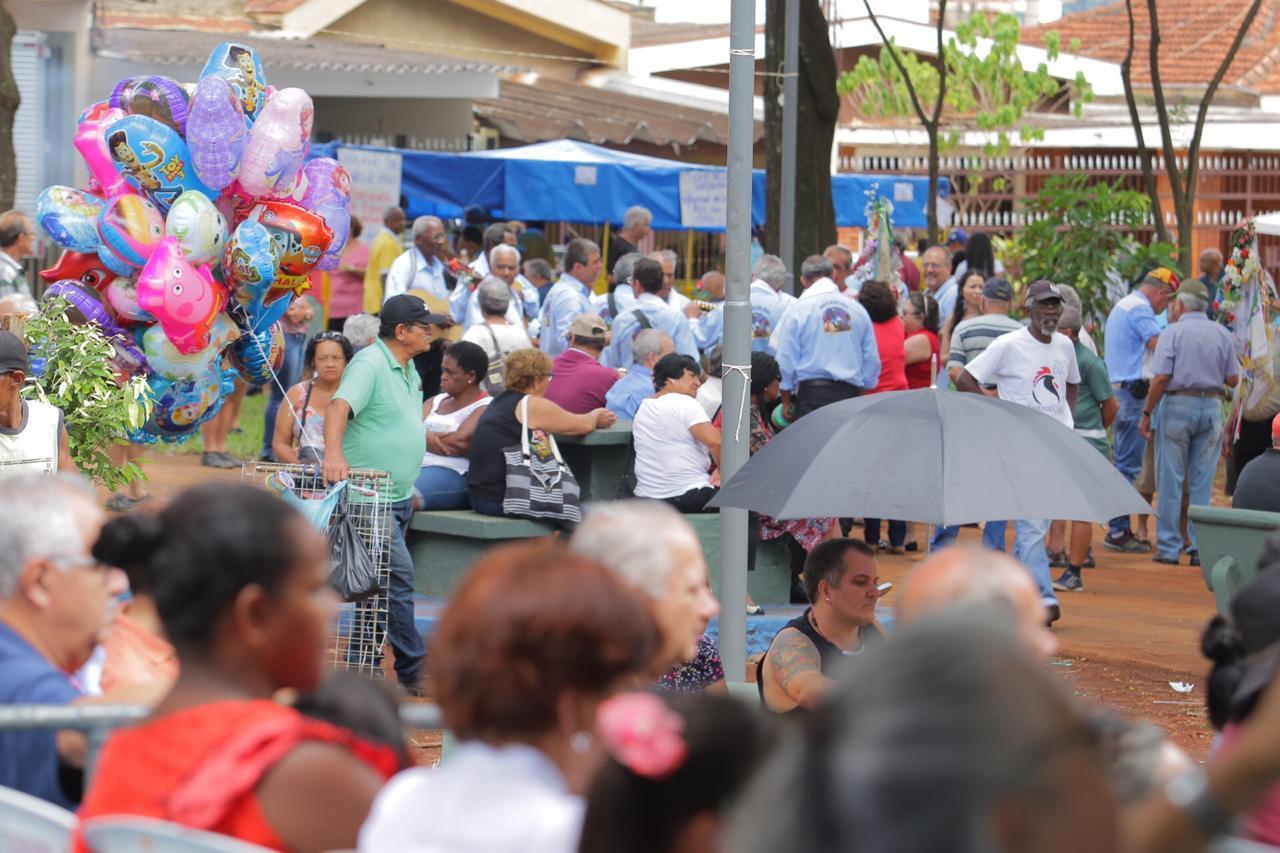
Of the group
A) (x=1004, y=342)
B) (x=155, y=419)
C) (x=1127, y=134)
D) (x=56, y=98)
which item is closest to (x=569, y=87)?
(x=56, y=98)

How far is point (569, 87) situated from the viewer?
24.0 m

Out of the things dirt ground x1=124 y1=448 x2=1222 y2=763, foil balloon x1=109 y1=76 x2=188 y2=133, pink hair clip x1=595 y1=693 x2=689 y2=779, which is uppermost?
foil balloon x1=109 y1=76 x2=188 y2=133

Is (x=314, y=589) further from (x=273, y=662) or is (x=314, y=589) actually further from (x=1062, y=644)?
(x=1062, y=644)

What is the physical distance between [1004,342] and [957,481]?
169 inches

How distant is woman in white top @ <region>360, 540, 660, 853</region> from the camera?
2.51m

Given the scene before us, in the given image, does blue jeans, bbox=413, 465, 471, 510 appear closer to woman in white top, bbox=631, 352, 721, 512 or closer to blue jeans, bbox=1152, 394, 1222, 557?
woman in white top, bbox=631, 352, 721, 512

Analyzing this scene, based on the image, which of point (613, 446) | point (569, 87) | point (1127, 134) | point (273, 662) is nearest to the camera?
point (273, 662)

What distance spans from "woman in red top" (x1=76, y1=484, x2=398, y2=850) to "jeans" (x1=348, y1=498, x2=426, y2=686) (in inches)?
195

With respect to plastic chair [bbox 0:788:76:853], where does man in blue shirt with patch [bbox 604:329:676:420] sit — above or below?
above

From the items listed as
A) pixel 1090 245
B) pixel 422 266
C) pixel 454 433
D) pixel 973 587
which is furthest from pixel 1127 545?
pixel 973 587

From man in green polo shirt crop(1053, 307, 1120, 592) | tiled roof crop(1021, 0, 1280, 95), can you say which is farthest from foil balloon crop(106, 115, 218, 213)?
tiled roof crop(1021, 0, 1280, 95)

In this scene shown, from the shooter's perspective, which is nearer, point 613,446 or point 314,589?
point 314,589

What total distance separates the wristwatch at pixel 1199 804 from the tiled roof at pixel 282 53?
18.1 metres

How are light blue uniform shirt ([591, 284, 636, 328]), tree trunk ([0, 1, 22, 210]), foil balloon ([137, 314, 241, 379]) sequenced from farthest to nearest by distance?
1. tree trunk ([0, 1, 22, 210])
2. light blue uniform shirt ([591, 284, 636, 328])
3. foil balloon ([137, 314, 241, 379])
